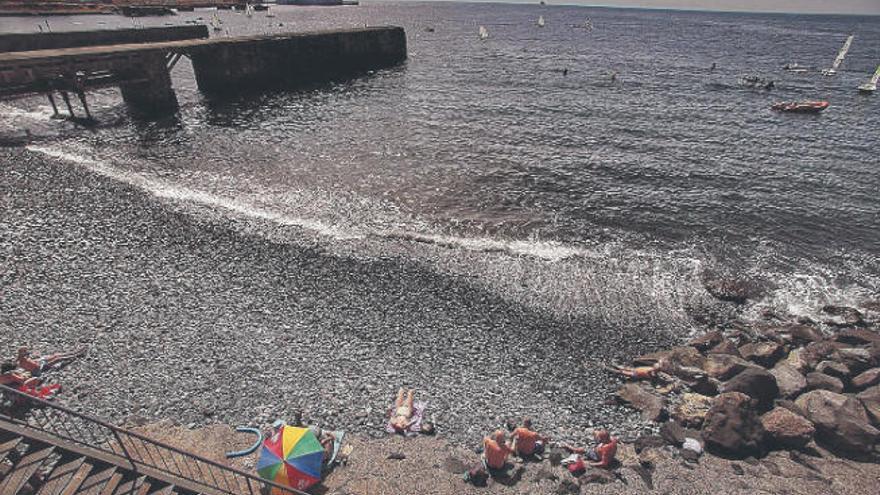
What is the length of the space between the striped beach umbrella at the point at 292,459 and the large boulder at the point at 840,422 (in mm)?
14652

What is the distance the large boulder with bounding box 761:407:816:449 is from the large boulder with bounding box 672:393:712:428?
5.06 feet

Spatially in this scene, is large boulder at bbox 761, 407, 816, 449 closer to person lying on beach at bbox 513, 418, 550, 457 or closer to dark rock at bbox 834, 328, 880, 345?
dark rock at bbox 834, 328, 880, 345

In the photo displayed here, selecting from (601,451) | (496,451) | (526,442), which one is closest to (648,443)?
(601,451)

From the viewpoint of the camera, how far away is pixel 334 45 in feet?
208

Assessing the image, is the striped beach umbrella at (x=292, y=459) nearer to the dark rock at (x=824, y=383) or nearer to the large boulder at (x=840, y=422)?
the large boulder at (x=840, y=422)

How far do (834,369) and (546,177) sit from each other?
1985cm

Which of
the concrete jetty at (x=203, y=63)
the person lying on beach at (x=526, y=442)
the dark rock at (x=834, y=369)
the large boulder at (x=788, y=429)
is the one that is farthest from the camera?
the concrete jetty at (x=203, y=63)

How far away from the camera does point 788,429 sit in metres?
13.1

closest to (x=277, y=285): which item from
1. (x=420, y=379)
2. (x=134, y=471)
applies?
(x=420, y=379)

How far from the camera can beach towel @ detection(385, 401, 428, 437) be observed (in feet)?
42.5

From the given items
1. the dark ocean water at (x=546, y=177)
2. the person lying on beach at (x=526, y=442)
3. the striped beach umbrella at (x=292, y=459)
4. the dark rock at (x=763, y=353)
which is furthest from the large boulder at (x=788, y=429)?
the striped beach umbrella at (x=292, y=459)

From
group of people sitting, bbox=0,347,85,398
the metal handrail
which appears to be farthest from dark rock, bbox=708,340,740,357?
group of people sitting, bbox=0,347,85,398

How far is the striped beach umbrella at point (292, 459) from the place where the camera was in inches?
419

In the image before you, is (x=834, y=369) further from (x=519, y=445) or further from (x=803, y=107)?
(x=803, y=107)
